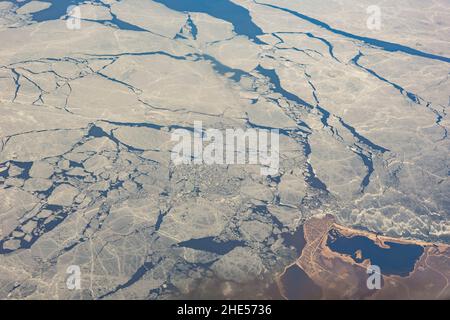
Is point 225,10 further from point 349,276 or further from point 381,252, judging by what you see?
point 349,276

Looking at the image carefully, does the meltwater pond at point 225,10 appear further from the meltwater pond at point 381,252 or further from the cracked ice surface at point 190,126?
the meltwater pond at point 381,252

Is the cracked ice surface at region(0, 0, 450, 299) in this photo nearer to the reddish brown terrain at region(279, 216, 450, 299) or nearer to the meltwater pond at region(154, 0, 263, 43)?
the meltwater pond at region(154, 0, 263, 43)

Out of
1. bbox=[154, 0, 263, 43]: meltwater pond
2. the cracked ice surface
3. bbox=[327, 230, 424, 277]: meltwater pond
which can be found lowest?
bbox=[327, 230, 424, 277]: meltwater pond

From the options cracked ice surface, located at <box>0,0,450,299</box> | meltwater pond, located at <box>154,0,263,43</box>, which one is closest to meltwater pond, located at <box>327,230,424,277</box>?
cracked ice surface, located at <box>0,0,450,299</box>

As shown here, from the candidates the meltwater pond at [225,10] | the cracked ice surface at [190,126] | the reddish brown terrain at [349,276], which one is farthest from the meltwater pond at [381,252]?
the meltwater pond at [225,10]

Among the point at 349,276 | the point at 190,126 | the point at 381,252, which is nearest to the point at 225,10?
the point at 190,126
